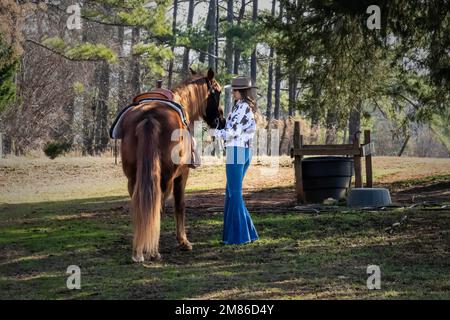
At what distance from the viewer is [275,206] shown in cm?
1383

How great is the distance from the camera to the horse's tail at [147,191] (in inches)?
295

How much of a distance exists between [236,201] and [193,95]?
61.0 inches

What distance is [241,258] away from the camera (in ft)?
27.9

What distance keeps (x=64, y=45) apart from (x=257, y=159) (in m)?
7.99

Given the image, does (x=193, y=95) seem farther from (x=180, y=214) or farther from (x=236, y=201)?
(x=180, y=214)

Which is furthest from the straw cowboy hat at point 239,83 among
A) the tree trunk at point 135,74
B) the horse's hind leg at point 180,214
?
the tree trunk at point 135,74

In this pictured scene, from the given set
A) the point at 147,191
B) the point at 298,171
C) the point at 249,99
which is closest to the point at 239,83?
the point at 249,99

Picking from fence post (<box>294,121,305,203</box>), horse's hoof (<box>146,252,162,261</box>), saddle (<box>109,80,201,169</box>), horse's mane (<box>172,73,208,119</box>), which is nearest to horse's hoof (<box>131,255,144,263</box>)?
horse's hoof (<box>146,252,162,261</box>)

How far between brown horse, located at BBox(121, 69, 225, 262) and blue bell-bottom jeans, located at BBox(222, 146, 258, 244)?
0.61 meters

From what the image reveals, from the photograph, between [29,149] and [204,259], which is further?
[29,149]

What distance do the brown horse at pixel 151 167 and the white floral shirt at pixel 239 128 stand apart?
27.1 inches
